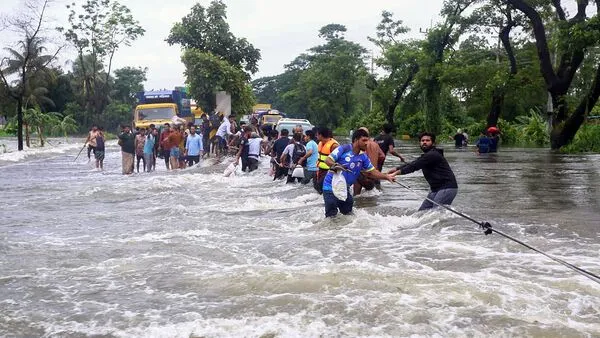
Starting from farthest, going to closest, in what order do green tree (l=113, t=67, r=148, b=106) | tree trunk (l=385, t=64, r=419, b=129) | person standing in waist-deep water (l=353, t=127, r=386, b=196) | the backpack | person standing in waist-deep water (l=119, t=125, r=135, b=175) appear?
1. green tree (l=113, t=67, r=148, b=106)
2. tree trunk (l=385, t=64, r=419, b=129)
3. person standing in waist-deep water (l=119, t=125, r=135, b=175)
4. the backpack
5. person standing in waist-deep water (l=353, t=127, r=386, b=196)

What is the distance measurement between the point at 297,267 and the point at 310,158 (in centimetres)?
679

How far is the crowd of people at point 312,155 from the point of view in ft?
30.3

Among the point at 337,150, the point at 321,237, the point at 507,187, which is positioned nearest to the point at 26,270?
the point at 321,237

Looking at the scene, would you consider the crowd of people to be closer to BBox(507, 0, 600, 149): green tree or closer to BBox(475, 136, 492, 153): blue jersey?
BBox(507, 0, 600, 149): green tree

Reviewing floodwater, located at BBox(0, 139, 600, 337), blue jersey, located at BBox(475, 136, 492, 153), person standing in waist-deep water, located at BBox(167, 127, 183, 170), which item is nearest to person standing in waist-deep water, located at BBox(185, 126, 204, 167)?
person standing in waist-deep water, located at BBox(167, 127, 183, 170)

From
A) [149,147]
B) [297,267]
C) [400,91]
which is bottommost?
[297,267]

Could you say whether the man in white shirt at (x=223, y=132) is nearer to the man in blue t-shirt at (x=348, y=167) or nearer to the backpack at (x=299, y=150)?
the backpack at (x=299, y=150)

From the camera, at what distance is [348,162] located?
927cm

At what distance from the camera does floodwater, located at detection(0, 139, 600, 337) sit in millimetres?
5227

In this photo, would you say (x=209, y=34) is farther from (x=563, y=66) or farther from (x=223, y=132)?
(x=563, y=66)

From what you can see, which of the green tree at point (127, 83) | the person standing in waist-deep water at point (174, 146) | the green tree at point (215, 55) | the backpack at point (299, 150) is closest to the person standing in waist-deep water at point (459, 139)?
the green tree at point (215, 55)

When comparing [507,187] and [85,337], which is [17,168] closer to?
[507,187]

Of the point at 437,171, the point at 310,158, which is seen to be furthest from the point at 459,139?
the point at 437,171

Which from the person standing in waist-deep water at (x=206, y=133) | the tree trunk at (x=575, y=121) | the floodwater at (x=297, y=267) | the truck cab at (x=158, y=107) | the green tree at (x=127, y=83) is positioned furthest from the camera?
the green tree at (x=127, y=83)
